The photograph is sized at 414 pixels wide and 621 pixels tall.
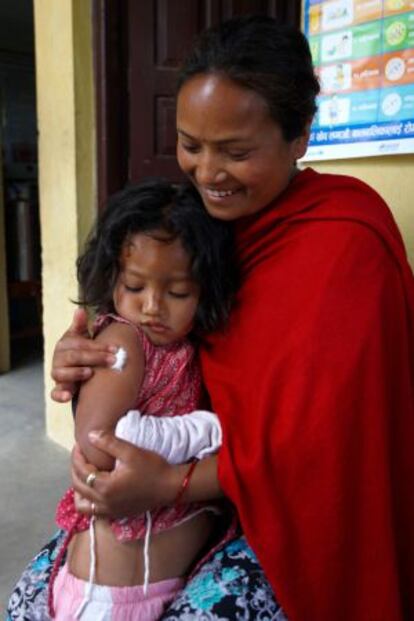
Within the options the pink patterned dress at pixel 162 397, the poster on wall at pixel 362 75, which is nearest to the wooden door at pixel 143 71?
the poster on wall at pixel 362 75

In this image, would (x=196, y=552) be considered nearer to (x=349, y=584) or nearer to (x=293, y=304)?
(x=349, y=584)

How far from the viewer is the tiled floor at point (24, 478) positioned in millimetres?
2079

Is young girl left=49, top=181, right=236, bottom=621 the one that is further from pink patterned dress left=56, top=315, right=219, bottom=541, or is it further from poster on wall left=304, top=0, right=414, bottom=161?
poster on wall left=304, top=0, right=414, bottom=161

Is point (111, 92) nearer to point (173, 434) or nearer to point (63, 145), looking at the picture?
point (63, 145)

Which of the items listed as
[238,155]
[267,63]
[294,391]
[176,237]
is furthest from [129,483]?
[267,63]

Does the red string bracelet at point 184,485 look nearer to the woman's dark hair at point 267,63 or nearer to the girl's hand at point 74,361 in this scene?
the girl's hand at point 74,361

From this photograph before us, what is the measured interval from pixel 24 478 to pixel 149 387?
72.7 inches

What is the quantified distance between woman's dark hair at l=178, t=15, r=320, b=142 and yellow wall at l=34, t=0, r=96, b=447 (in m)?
1.71

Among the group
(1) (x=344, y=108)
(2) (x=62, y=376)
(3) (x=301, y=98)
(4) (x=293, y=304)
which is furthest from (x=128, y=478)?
(1) (x=344, y=108)

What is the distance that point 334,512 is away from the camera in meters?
0.84

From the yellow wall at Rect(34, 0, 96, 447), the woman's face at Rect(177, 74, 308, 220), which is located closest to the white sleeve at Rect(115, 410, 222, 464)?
the woman's face at Rect(177, 74, 308, 220)

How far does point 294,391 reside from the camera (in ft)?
2.77

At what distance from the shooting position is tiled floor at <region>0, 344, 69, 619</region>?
2079 millimetres

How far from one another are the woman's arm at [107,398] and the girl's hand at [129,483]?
3 centimetres
